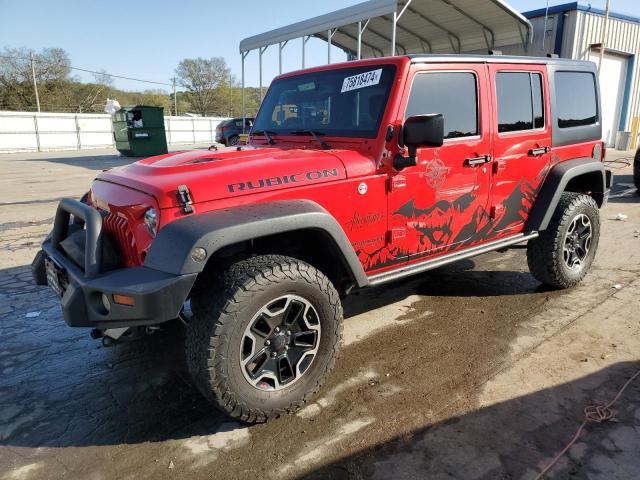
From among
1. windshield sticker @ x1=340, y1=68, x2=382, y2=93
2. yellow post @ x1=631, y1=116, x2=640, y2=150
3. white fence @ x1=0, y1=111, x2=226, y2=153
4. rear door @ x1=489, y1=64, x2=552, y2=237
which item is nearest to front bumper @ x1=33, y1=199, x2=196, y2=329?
windshield sticker @ x1=340, y1=68, x2=382, y2=93

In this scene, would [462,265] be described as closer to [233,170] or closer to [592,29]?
[233,170]

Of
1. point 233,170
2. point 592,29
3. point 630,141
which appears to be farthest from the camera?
point 630,141

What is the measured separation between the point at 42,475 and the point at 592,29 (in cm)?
2012

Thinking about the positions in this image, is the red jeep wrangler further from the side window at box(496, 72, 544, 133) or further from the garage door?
the garage door

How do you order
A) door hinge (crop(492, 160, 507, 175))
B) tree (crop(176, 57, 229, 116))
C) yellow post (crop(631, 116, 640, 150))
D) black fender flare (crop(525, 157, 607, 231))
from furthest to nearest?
tree (crop(176, 57, 229, 116))
yellow post (crop(631, 116, 640, 150))
black fender flare (crop(525, 157, 607, 231))
door hinge (crop(492, 160, 507, 175))

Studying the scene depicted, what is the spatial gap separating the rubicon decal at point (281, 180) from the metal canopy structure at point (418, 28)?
9.90 metres

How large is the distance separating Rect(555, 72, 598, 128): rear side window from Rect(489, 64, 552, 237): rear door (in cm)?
25

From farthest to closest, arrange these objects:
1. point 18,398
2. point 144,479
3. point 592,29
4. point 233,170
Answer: point 592,29
point 18,398
point 233,170
point 144,479

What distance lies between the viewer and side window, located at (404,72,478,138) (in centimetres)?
323

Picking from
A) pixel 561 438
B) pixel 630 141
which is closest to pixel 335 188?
pixel 561 438

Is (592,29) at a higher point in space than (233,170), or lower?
higher

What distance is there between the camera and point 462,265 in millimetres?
5320

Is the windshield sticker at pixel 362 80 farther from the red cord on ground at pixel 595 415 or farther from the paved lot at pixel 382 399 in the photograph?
the red cord on ground at pixel 595 415

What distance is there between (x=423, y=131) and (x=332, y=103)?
909 millimetres
